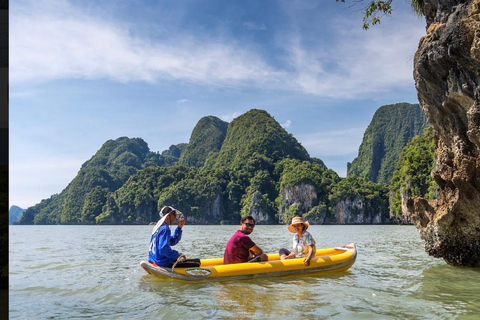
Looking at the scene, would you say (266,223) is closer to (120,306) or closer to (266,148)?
(266,148)

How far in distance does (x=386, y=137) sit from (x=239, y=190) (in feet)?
191

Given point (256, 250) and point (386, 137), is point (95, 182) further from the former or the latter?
point (256, 250)

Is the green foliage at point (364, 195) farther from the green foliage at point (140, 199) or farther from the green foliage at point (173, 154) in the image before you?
the green foliage at point (173, 154)

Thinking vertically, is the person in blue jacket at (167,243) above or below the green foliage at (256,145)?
below

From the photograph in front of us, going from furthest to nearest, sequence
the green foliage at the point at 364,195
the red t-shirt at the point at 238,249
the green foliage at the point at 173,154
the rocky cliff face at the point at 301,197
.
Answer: the green foliage at the point at 173,154 < the rocky cliff face at the point at 301,197 < the green foliage at the point at 364,195 < the red t-shirt at the point at 238,249

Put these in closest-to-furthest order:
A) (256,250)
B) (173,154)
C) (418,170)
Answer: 1. (256,250)
2. (418,170)
3. (173,154)

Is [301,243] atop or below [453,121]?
below

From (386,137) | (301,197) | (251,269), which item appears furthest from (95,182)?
(251,269)

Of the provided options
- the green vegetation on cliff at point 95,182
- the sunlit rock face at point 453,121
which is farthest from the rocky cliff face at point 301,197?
the sunlit rock face at point 453,121

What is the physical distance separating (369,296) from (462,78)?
13.7ft

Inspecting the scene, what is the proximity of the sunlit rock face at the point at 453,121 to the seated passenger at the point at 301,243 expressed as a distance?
3.05 meters

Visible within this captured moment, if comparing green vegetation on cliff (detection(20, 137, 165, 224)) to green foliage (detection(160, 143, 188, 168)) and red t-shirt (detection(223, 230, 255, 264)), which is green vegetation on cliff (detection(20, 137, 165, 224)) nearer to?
green foliage (detection(160, 143, 188, 168))

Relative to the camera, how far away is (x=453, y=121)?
8.16 metres

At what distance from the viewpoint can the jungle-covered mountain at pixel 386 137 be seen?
124 metres
